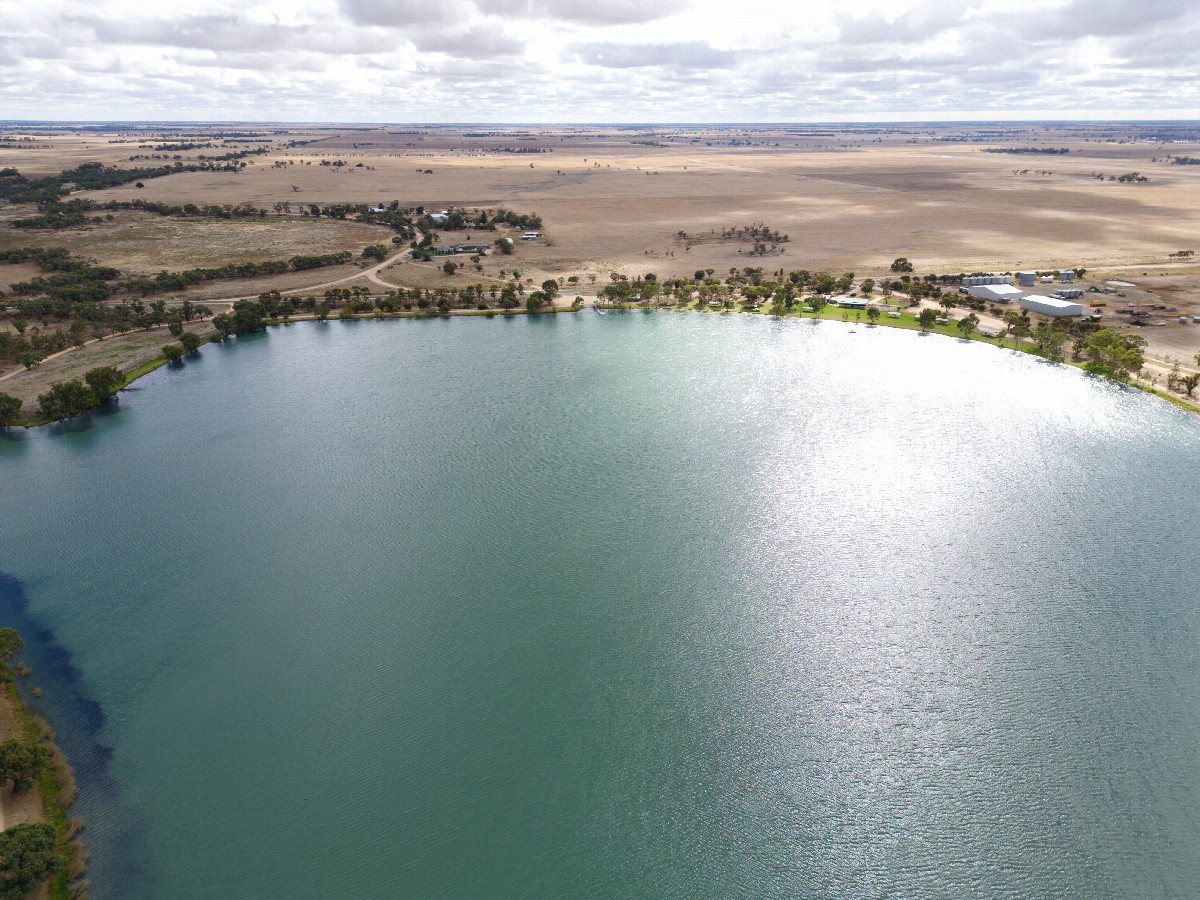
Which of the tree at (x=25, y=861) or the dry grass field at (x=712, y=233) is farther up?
the dry grass field at (x=712, y=233)

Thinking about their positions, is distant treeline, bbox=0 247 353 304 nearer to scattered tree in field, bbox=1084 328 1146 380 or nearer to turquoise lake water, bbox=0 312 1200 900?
turquoise lake water, bbox=0 312 1200 900

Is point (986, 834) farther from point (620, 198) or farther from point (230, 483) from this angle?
point (620, 198)

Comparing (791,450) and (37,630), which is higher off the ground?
(791,450)

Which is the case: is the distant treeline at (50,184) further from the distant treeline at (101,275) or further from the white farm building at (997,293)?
the white farm building at (997,293)

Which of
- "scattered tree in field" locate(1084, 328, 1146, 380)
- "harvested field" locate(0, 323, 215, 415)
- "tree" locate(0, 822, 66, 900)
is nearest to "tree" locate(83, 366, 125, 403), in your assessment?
"harvested field" locate(0, 323, 215, 415)

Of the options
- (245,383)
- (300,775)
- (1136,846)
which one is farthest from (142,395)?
(1136,846)

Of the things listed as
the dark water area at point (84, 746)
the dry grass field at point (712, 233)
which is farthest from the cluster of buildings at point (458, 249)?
the dark water area at point (84, 746)
